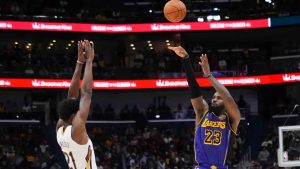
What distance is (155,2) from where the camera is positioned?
34000 millimetres

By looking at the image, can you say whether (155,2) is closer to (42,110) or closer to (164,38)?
(164,38)

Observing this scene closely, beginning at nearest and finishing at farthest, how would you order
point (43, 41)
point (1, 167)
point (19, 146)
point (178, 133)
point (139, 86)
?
point (1, 167) < point (19, 146) < point (178, 133) < point (139, 86) < point (43, 41)

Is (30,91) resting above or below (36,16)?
below

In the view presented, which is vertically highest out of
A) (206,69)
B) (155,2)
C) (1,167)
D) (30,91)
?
(155,2)

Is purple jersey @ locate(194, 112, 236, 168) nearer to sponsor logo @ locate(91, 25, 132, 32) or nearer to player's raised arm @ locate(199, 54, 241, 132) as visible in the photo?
player's raised arm @ locate(199, 54, 241, 132)

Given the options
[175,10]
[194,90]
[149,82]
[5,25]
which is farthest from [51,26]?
[194,90]

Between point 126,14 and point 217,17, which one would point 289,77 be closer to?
point 217,17

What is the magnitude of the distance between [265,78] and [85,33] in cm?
940

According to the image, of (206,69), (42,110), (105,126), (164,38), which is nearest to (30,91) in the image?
(42,110)

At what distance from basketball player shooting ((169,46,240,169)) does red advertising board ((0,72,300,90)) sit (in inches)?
864

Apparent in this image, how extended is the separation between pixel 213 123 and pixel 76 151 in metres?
1.68

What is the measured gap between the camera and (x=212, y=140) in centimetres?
659

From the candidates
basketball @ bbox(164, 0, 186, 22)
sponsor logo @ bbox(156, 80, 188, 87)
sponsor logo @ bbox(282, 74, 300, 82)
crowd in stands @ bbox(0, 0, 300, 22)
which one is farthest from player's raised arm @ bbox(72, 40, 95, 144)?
crowd in stands @ bbox(0, 0, 300, 22)

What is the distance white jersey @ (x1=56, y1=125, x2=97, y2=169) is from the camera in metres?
5.71
